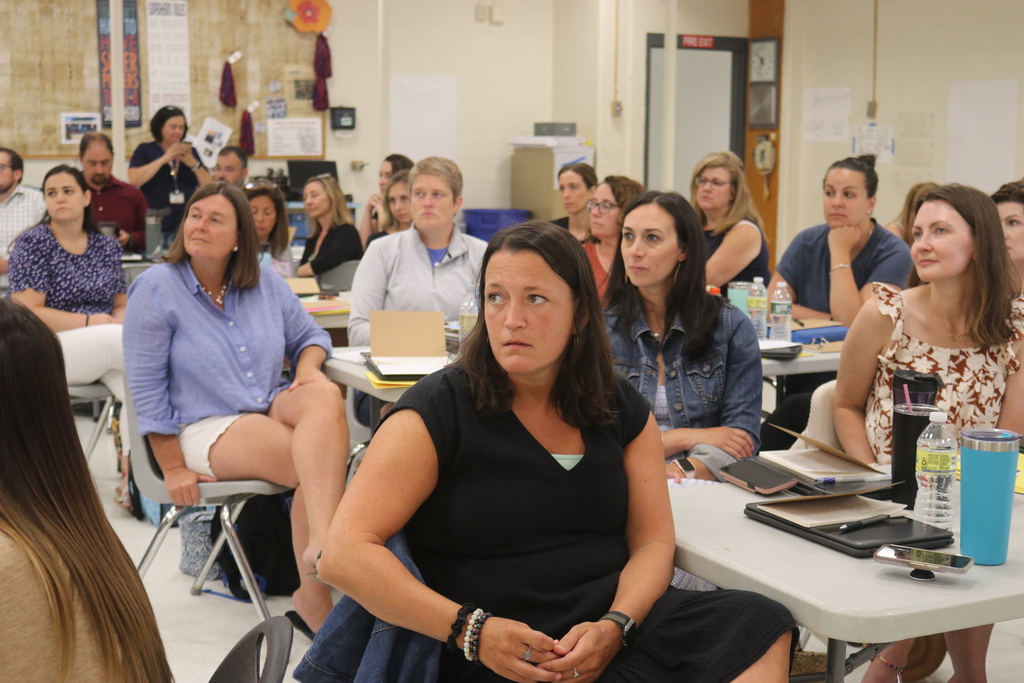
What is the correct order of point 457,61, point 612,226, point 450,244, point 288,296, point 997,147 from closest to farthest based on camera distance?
point 288,296
point 450,244
point 612,226
point 997,147
point 457,61

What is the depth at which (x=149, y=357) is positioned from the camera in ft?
9.25

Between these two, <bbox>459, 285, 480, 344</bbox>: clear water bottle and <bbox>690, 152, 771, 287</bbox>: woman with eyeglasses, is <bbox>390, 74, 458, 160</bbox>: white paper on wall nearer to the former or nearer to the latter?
<bbox>690, 152, 771, 287</bbox>: woman with eyeglasses

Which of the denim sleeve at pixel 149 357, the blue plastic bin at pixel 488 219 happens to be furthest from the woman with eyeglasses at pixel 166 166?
the denim sleeve at pixel 149 357

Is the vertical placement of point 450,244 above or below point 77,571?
above

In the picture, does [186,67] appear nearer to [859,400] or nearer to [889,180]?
[889,180]

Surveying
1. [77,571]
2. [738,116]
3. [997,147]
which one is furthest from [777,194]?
[77,571]

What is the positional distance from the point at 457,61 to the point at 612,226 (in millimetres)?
4262

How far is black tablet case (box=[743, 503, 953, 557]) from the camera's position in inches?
61.0

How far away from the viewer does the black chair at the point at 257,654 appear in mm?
1204

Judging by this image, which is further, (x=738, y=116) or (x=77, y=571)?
(x=738, y=116)

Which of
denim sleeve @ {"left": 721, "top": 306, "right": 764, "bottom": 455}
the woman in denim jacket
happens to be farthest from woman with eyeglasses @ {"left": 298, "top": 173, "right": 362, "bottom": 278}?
denim sleeve @ {"left": 721, "top": 306, "right": 764, "bottom": 455}

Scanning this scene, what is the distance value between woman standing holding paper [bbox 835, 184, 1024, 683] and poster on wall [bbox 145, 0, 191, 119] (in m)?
6.14

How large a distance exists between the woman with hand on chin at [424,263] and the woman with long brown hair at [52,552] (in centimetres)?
246

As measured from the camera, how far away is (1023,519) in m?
1.74
